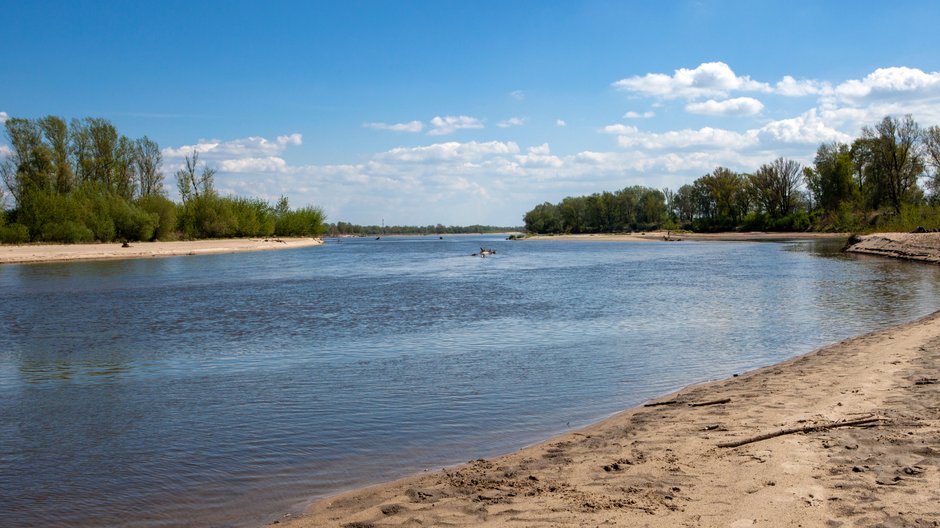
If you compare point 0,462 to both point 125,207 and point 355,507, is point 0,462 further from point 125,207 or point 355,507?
point 125,207

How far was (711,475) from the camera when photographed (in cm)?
533

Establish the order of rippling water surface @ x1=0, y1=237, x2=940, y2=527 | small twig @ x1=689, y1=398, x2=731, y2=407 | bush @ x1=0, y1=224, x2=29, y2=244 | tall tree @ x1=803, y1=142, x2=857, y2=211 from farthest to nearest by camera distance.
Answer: tall tree @ x1=803, y1=142, x2=857, y2=211 → bush @ x1=0, y1=224, x2=29, y2=244 → small twig @ x1=689, y1=398, x2=731, y2=407 → rippling water surface @ x1=0, y1=237, x2=940, y2=527

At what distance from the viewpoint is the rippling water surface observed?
639 centimetres

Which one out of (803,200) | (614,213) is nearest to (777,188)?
(803,200)

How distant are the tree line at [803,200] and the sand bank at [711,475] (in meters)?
49.7

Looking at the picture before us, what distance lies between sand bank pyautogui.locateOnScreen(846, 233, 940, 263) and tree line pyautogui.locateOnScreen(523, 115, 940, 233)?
356 cm

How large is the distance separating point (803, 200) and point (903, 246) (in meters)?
76.3

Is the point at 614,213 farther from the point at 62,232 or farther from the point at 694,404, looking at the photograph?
the point at 694,404

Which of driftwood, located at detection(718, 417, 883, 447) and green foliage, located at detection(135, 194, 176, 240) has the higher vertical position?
green foliage, located at detection(135, 194, 176, 240)

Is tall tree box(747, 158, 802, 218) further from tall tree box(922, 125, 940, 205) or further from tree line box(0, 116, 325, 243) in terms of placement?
tree line box(0, 116, 325, 243)

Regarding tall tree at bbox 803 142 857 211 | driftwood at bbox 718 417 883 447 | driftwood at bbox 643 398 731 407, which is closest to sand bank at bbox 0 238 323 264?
driftwood at bbox 643 398 731 407

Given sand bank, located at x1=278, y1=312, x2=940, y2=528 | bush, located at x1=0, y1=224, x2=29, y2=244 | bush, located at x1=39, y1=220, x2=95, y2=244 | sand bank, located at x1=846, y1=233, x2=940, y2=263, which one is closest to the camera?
sand bank, located at x1=278, y1=312, x2=940, y2=528

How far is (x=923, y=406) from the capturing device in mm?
6855

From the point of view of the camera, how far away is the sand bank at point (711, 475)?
14.9ft
